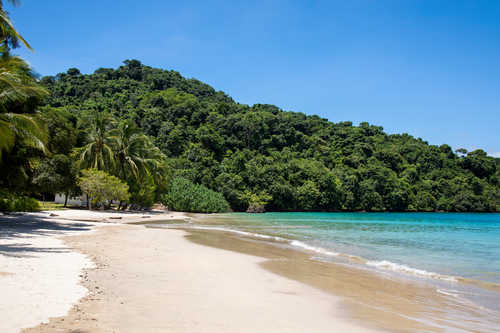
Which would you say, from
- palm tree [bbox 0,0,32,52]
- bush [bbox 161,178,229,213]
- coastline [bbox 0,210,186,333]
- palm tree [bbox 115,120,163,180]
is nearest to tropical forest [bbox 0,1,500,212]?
bush [bbox 161,178,229,213]

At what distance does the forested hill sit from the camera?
73500mm

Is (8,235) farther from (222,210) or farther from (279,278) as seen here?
(222,210)

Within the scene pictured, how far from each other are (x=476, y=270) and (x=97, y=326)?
1157 centimetres

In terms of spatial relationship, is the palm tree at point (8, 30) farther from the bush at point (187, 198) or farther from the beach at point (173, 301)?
the bush at point (187, 198)

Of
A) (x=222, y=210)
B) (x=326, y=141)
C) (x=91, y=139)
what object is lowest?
(x=222, y=210)

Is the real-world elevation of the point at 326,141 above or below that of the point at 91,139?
above

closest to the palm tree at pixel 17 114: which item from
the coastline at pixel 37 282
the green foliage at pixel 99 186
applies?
the coastline at pixel 37 282

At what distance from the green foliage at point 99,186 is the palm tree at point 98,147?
2.34 m

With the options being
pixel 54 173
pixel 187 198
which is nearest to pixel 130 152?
pixel 54 173

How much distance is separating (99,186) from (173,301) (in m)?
28.4

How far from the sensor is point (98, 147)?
3522 centimetres

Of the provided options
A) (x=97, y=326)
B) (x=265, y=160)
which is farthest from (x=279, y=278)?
(x=265, y=160)

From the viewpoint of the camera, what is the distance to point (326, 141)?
9538 cm

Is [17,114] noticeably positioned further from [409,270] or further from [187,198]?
[187,198]
